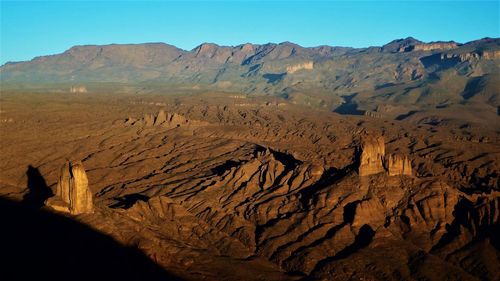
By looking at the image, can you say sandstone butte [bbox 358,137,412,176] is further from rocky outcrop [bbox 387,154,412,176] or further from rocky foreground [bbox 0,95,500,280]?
rocky foreground [bbox 0,95,500,280]

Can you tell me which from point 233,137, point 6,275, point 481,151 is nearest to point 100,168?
point 233,137

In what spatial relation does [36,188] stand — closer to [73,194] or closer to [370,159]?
[73,194]

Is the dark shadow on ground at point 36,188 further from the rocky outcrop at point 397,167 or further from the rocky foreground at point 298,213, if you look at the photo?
the rocky outcrop at point 397,167

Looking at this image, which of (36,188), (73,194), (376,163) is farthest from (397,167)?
(36,188)

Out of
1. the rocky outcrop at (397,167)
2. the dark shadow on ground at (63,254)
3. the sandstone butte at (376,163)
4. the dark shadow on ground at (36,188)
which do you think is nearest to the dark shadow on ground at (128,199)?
the dark shadow on ground at (36,188)

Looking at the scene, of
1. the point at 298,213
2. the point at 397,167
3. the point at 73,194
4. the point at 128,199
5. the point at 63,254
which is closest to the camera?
the point at 63,254

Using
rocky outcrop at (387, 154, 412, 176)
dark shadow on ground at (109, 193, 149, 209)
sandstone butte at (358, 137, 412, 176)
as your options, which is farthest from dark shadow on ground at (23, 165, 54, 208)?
rocky outcrop at (387, 154, 412, 176)

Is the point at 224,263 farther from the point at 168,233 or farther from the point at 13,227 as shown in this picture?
the point at 13,227
